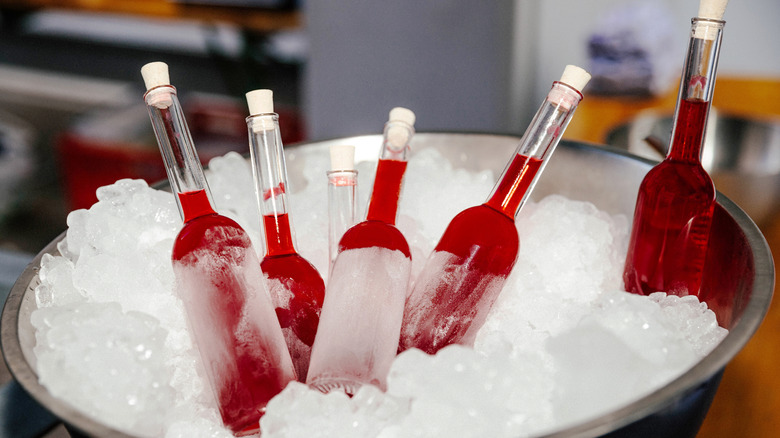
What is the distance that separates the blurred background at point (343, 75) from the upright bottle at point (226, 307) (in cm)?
28

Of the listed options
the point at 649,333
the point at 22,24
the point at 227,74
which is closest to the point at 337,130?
the point at 227,74

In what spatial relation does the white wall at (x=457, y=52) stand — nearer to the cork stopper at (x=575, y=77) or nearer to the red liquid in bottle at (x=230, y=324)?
the cork stopper at (x=575, y=77)

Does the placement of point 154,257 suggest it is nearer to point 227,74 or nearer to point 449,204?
point 449,204

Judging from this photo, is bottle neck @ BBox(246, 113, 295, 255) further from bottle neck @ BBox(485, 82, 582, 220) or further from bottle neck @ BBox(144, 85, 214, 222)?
bottle neck @ BBox(485, 82, 582, 220)

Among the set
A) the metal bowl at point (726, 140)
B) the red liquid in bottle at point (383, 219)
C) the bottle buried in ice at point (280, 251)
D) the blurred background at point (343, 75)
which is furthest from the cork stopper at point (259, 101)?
the metal bowl at point (726, 140)

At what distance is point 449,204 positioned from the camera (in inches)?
25.4

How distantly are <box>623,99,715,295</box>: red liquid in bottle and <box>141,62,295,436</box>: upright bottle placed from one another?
31 cm

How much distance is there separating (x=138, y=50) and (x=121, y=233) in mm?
2379

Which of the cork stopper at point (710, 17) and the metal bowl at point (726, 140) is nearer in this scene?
the cork stopper at point (710, 17)

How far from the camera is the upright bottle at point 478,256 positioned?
509 mm

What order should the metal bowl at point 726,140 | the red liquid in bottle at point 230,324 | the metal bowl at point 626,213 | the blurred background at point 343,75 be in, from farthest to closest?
the blurred background at point 343,75 → the metal bowl at point 726,140 → the red liquid in bottle at point 230,324 → the metal bowl at point 626,213

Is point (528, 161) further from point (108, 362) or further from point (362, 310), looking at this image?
point (108, 362)

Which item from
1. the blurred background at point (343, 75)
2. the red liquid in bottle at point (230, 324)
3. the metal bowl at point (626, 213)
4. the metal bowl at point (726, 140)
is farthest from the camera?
the blurred background at point (343, 75)

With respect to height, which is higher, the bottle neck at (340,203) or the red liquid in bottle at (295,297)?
the bottle neck at (340,203)
